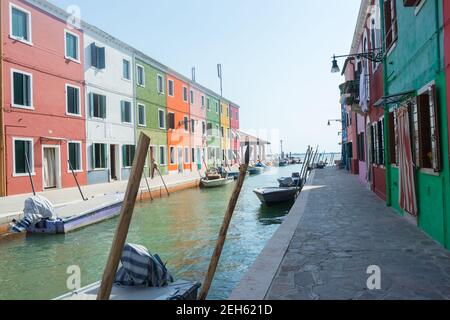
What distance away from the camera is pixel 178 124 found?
32656 millimetres

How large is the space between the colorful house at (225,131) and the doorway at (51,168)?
26915mm

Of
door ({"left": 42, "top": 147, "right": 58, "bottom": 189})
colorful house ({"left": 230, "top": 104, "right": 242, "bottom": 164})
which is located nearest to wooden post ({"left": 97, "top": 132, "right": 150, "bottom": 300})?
door ({"left": 42, "top": 147, "right": 58, "bottom": 189})

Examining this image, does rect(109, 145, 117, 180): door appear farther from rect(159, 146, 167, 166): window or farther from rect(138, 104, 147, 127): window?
rect(159, 146, 167, 166): window

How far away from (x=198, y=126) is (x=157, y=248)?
2834 cm

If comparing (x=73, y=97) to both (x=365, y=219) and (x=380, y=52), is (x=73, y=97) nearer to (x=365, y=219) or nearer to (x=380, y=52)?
(x=380, y=52)

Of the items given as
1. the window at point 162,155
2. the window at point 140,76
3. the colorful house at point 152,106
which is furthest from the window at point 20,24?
the window at point 162,155

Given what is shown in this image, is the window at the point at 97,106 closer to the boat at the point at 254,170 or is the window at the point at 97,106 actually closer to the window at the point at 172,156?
the window at the point at 172,156

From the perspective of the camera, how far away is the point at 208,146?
40.3m

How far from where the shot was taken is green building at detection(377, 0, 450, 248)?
5.71m

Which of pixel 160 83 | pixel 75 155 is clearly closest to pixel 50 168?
pixel 75 155

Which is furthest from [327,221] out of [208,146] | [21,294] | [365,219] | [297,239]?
[208,146]

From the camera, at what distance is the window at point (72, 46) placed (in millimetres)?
19125

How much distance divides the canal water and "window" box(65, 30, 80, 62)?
9.03 metres

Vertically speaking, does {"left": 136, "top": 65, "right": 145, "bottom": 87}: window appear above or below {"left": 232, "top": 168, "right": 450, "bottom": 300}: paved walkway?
above
